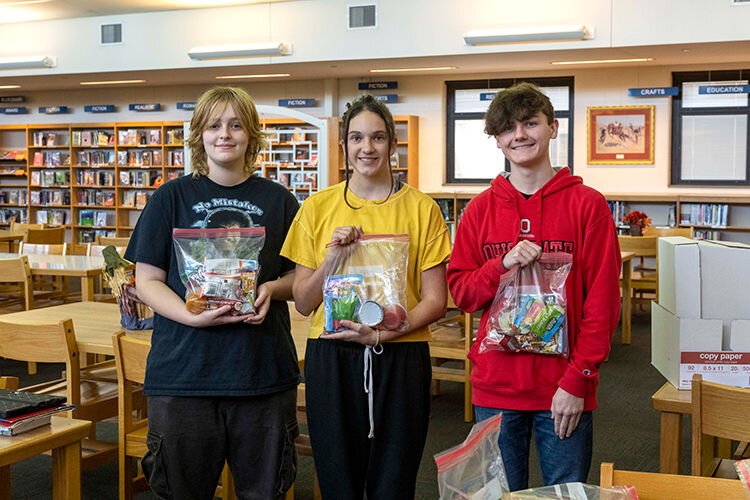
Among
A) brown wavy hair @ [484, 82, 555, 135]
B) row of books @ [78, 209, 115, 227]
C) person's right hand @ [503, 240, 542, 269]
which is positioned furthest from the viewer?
row of books @ [78, 209, 115, 227]

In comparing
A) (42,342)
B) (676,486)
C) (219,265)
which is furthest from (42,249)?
(676,486)

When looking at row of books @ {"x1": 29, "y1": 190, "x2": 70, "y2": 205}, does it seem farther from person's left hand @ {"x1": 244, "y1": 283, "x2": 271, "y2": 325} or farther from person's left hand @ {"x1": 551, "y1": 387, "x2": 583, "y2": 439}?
person's left hand @ {"x1": 551, "y1": 387, "x2": 583, "y2": 439}

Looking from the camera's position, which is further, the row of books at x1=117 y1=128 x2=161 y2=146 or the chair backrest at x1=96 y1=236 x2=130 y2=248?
the row of books at x1=117 y1=128 x2=161 y2=146

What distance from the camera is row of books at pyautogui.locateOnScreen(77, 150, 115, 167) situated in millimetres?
13773

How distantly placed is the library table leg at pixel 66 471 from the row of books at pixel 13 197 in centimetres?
1326

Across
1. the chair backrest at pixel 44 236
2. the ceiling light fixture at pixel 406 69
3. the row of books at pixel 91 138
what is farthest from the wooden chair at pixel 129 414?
the row of books at pixel 91 138

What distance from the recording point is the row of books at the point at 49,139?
14.0m

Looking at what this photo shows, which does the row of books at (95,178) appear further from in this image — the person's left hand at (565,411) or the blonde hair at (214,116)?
the person's left hand at (565,411)

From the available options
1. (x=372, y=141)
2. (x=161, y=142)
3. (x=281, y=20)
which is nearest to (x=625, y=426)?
(x=372, y=141)

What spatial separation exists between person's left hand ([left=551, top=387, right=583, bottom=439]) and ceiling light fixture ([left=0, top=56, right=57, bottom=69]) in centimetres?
1082

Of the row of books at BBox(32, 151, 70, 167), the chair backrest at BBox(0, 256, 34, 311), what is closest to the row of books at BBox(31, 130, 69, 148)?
the row of books at BBox(32, 151, 70, 167)

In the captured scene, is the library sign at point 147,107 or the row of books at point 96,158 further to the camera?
the row of books at point 96,158

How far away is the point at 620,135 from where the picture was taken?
1073 cm

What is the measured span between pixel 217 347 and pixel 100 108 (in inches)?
481
